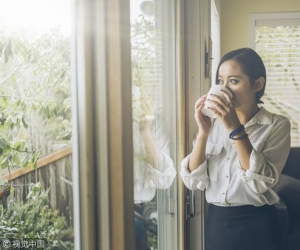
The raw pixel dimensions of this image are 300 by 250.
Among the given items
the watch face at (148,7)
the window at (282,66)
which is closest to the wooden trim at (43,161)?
the watch face at (148,7)

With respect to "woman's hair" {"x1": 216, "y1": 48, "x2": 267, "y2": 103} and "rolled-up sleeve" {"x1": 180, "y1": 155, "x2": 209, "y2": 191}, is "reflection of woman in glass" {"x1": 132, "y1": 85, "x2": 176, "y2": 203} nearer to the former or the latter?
"rolled-up sleeve" {"x1": 180, "y1": 155, "x2": 209, "y2": 191}

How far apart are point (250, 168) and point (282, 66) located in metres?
1.49

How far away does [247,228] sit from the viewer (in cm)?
94

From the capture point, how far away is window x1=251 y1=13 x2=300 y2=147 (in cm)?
215

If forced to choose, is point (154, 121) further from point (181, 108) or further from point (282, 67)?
point (282, 67)

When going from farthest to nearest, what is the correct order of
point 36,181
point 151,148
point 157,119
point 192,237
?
point 192,237 < point 157,119 < point 151,148 < point 36,181

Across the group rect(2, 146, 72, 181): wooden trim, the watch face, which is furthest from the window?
rect(2, 146, 72, 181): wooden trim

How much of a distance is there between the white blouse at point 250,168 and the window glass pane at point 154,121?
0.11 meters

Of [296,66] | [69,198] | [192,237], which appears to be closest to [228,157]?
[192,237]

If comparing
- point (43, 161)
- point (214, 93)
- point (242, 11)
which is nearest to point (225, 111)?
point (214, 93)

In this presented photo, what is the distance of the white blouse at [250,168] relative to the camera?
85cm

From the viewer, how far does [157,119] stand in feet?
3.11

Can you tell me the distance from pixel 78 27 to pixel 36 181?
18 centimetres

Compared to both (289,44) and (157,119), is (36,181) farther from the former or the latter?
(289,44)
